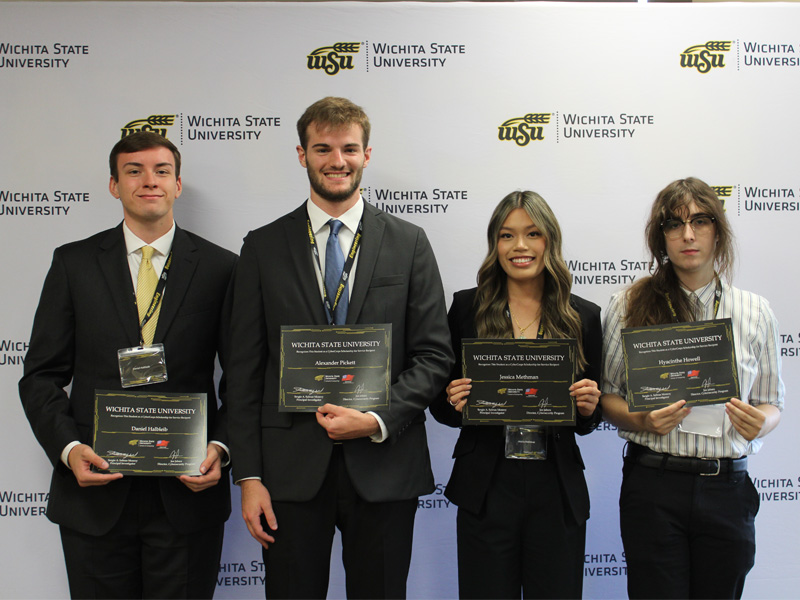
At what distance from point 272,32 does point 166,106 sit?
66cm

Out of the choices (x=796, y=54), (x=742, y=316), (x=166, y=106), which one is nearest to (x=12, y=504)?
(x=166, y=106)

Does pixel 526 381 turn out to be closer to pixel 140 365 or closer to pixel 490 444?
pixel 490 444

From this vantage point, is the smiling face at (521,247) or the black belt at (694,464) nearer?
the black belt at (694,464)

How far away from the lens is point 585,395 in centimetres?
223

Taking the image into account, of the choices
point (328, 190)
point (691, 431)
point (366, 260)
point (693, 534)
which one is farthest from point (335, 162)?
point (693, 534)

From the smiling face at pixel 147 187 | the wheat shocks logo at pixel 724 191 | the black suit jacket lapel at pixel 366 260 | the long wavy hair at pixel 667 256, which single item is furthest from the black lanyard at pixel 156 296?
the wheat shocks logo at pixel 724 191

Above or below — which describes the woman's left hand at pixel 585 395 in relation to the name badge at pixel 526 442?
above

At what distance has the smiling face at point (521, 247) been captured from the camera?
7.71 ft

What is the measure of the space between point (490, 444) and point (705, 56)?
2.38 metres

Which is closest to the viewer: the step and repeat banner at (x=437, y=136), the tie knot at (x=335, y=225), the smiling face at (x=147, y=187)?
the tie knot at (x=335, y=225)

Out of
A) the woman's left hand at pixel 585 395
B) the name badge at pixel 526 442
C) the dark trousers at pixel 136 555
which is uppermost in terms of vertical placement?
the woman's left hand at pixel 585 395

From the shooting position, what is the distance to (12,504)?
3100 mm

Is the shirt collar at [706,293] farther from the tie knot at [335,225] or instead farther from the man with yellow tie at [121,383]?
the man with yellow tie at [121,383]

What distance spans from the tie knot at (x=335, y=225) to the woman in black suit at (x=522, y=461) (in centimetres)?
58
